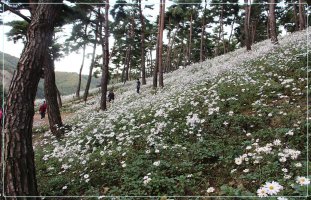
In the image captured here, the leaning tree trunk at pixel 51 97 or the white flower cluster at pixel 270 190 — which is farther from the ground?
the leaning tree trunk at pixel 51 97

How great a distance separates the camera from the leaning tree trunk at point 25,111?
19.8 feet

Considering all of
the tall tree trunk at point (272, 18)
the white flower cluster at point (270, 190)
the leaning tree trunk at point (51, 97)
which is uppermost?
the tall tree trunk at point (272, 18)

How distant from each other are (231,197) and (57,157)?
6577mm

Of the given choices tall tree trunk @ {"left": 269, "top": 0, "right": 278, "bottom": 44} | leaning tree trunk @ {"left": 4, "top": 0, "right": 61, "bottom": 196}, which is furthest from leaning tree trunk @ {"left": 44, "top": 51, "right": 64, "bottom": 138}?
tall tree trunk @ {"left": 269, "top": 0, "right": 278, "bottom": 44}

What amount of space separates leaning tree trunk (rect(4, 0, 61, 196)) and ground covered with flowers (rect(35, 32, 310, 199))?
1.79 metres

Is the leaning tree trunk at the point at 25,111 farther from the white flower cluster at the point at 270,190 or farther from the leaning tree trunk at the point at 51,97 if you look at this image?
the leaning tree trunk at the point at 51,97

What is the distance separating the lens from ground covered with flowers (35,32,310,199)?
6.75m

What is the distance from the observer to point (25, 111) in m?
6.34

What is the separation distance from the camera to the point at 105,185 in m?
7.84

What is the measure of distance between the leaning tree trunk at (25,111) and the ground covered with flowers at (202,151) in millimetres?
1793

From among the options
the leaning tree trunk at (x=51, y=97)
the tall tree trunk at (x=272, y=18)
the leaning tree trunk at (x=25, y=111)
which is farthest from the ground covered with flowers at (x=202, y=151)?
the tall tree trunk at (x=272, y=18)

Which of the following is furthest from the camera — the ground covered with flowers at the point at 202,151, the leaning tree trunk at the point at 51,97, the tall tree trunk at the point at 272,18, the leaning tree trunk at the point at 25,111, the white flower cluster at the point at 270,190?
the tall tree trunk at the point at 272,18

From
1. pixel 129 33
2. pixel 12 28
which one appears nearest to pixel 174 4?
pixel 129 33

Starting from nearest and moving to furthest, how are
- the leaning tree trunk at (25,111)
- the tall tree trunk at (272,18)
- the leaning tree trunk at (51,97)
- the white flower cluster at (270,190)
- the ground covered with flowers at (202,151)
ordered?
the white flower cluster at (270,190), the leaning tree trunk at (25,111), the ground covered with flowers at (202,151), the leaning tree trunk at (51,97), the tall tree trunk at (272,18)
